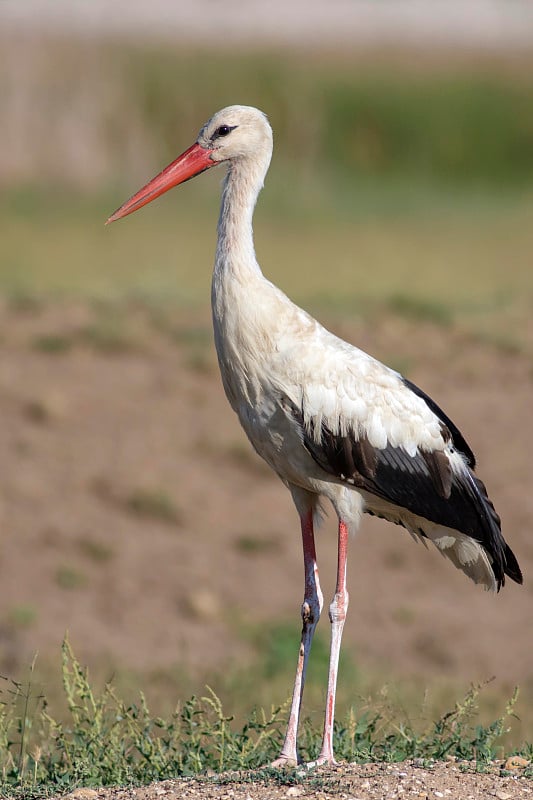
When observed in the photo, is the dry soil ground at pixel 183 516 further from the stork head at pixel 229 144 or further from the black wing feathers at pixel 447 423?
the stork head at pixel 229 144

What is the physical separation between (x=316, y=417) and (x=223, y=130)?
1.16 meters

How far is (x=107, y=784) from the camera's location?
15.2ft

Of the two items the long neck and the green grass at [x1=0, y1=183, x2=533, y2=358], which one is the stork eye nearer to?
the long neck

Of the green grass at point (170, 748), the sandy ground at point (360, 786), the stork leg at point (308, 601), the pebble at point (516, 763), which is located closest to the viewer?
the sandy ground at point (360, 786)

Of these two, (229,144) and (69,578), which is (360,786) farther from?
(69,578)

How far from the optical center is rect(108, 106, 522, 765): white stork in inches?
195

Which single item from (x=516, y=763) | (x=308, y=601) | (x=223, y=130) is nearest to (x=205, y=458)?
(x=308, y=601)

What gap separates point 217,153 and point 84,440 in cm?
497

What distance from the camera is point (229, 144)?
522cm

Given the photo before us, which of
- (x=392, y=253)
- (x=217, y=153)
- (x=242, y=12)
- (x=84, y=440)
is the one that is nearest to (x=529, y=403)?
(x=84, y=440)

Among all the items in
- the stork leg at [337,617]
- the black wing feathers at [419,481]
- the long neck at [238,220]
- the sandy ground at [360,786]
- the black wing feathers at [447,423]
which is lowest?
the sandy ground at [360,786]

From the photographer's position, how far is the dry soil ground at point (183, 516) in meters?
8.21

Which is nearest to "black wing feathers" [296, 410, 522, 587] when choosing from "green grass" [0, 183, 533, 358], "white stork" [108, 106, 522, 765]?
"white stork" [108, 106, 522, 765]

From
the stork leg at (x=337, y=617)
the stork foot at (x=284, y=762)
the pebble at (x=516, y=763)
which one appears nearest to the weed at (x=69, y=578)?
the stork leg at (x=337, y=617)
